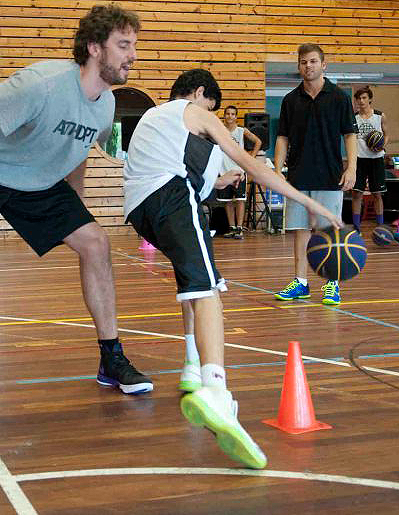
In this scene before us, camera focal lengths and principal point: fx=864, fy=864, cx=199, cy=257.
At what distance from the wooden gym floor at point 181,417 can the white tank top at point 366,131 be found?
5.35 meters

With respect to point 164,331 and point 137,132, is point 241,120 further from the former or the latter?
point 137,132

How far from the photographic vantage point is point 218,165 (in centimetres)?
354

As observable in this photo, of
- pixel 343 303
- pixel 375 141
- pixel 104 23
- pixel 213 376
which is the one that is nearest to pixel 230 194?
pixel 375 141

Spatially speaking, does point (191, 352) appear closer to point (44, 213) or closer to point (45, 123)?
point (44, 213)

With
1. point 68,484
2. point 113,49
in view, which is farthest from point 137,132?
point 68,484

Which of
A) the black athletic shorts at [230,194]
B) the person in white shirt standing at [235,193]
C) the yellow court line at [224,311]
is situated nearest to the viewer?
the yellow court line at [224,311]

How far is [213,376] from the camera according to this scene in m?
2.96

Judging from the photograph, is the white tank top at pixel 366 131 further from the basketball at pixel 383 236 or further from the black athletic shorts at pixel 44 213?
the black athletic shorts at pixel 44 213

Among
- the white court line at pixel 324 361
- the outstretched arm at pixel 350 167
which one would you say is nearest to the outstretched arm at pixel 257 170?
the white court line at pixel 324 361

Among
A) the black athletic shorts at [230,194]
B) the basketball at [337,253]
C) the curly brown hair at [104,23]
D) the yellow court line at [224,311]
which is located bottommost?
the yellow court line at [224,311]

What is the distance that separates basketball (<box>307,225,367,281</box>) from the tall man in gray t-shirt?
1.21 m

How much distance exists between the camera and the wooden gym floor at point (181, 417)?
2566 mm

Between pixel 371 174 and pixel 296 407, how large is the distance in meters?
9.11

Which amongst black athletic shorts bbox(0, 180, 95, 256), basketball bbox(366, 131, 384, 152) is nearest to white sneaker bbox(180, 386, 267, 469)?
black athletic shorts bbox(0, 180, 95, 256)
